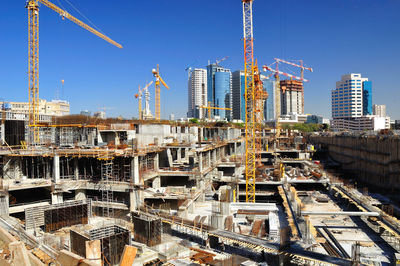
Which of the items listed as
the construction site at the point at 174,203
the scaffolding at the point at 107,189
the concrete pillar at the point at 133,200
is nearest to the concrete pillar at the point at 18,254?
the construction site at the point at 174,203

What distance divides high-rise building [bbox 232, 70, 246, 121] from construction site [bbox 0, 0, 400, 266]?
102071 mm

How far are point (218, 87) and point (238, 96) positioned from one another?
41.3 feet

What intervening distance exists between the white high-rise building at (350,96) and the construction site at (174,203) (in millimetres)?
77595

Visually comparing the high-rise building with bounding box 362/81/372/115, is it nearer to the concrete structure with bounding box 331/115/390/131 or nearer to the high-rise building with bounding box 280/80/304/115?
the concrete structure with bounding box 331/115/390/131

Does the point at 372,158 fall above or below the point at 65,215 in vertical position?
above

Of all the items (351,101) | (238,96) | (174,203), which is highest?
(238,96)

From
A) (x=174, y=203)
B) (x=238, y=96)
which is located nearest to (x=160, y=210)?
(x=174, y=203)

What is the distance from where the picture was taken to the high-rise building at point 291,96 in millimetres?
157550

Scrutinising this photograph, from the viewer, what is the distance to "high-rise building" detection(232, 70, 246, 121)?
482ft

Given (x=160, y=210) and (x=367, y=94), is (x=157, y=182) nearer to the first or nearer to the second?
(x=160, y=210)

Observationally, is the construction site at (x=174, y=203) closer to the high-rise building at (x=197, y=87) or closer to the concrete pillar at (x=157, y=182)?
the concrete pillar at (x=157, y=182)

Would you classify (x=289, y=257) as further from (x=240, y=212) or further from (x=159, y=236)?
(x=240, y=212)

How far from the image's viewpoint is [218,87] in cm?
14212

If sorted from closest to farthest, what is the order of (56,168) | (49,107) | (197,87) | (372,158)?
1. (56,168)
2. (372,158)
3. (49,107)
4. (197,87)
